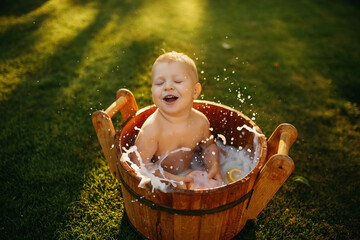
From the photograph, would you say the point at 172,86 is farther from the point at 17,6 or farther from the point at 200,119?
the point at 17,6

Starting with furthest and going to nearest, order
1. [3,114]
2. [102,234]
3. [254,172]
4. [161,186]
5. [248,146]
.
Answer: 1. [3,114]
2. [248,146]
3. [102,234]
4. [254,172]
5. [161,186]

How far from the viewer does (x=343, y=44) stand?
546 centimetres

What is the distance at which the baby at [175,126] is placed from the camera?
2037 millimetres

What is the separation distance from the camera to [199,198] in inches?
61.9

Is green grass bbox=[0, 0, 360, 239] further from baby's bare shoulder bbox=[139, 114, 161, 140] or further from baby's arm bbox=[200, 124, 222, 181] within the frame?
baby's bare shoulder bbox=[139, 114, 161, 140]

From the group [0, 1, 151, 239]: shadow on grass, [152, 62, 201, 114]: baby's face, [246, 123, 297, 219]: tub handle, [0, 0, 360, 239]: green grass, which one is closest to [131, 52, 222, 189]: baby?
[152, 62, 201, 114]: baby's face

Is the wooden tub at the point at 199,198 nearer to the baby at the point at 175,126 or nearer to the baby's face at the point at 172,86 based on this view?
the baby at the point at 175,126

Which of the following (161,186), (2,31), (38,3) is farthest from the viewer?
(38,3)

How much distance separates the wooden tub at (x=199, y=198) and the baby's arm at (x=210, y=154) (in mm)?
350

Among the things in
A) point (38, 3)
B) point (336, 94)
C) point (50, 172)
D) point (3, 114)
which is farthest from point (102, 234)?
point (38, 3)

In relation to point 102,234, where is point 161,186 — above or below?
above

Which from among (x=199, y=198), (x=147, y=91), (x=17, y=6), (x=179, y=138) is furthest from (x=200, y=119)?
(x=17, y=6)

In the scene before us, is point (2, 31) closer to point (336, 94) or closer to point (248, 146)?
point (248, 146)

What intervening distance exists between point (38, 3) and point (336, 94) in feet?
19.4
